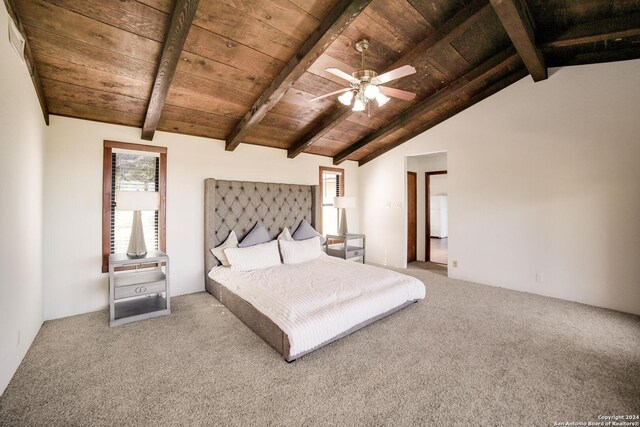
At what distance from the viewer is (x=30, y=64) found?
2.38 m

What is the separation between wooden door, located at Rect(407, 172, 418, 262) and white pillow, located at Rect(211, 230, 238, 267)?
4070mm

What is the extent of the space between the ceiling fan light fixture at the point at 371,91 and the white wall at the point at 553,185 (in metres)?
2.96

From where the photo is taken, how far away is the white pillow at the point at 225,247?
155 inches

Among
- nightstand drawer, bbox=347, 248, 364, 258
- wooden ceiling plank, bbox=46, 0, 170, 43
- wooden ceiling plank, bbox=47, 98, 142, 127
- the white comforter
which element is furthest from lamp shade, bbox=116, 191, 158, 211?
nightstand drawer, bbox=347, 248, 364, 258

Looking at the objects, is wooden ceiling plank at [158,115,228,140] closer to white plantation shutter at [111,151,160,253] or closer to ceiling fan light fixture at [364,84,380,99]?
white plantation shutter at [111,151,160,253]

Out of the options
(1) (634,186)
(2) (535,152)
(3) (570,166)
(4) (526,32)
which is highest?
(4) (526,32)

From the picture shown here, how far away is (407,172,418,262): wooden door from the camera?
21.3 ft

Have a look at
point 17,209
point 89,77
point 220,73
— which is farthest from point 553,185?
point 17,209

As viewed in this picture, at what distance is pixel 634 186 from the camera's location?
3.33m

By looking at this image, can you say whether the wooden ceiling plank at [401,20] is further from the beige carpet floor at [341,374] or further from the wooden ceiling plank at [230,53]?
the beige carpet floor at [341,374]

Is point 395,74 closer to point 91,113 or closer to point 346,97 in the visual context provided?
point 346,97

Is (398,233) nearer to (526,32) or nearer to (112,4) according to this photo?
(526,32)

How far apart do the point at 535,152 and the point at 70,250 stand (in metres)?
6.35

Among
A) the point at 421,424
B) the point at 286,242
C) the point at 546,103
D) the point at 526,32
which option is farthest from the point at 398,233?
the point at 421,424
